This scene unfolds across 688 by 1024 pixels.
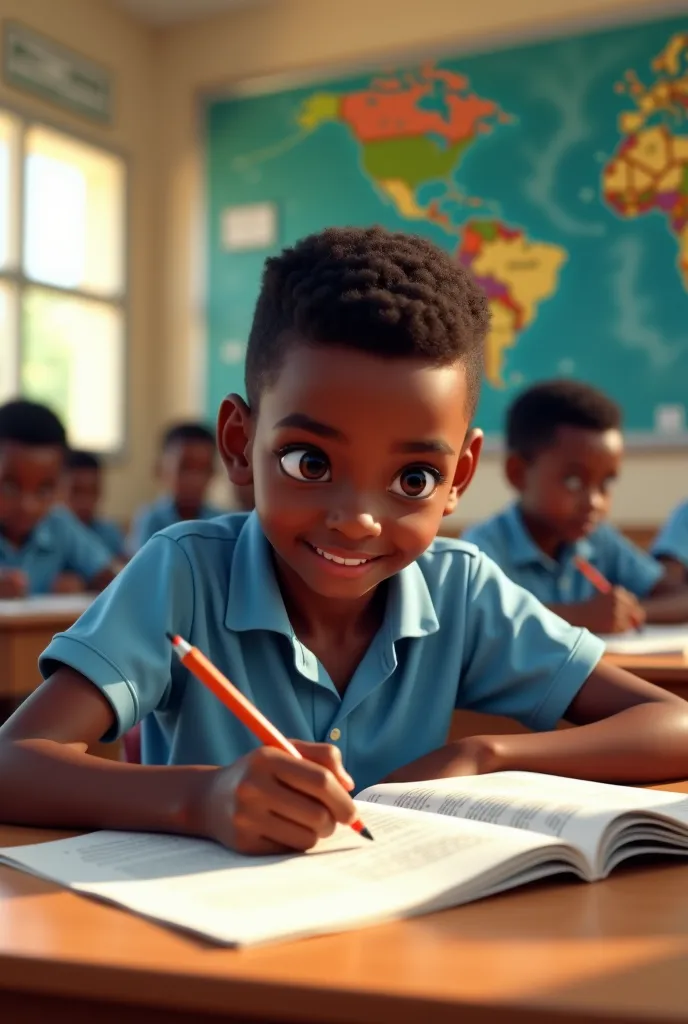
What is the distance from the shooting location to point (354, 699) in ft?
3.61

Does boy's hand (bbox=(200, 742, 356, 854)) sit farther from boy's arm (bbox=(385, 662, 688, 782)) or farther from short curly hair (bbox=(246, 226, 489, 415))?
short curly hair (bbox=(246, 226, 489, 415))

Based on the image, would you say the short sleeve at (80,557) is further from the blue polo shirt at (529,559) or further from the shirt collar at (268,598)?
the shirt collar at (268,598)

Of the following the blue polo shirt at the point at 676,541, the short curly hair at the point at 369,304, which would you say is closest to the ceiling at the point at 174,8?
the blue polo shirt at the point at 676,541

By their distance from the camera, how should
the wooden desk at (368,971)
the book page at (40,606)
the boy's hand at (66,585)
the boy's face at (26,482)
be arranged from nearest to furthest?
the wooden desk at (368,971) → the book page at (40,606) → the boy's face at (26,482) → the boy's hand at (66,585)

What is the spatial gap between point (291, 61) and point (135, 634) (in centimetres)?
520

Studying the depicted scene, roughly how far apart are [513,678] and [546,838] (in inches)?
20.4

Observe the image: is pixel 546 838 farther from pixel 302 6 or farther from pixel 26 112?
pixel 302 6

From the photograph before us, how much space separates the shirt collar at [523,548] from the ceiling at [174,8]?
4123 mm

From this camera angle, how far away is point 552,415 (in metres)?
2.55

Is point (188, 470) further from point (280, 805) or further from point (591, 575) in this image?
point (280, 805)

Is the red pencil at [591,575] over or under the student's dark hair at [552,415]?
under

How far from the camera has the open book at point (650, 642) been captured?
181cm

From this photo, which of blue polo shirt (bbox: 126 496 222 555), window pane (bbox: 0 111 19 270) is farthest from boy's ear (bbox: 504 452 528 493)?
window pane (bbox: 0 111 19 270)

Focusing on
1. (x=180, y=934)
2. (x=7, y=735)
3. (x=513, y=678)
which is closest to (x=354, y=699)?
(x=513, y=678)
